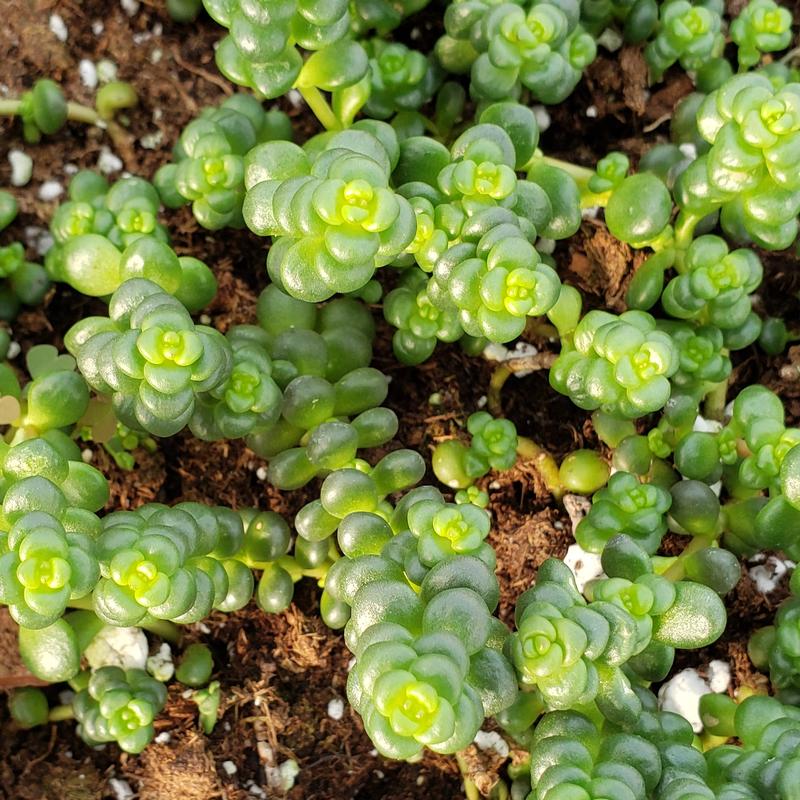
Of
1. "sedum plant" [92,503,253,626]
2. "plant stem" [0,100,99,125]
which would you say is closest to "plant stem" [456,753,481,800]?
"sedum plant" [92,503,253,626]

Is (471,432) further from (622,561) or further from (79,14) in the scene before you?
(79,14)

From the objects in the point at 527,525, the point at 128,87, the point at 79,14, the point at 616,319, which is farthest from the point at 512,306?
the point at 79,14

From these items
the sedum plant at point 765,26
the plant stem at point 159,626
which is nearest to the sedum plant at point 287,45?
the sedum plant at point 765,26

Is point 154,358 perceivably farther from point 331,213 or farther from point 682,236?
point 682,236

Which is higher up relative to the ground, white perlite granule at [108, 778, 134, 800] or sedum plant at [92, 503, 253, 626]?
sedum plant at [92, 503, 253, 626]

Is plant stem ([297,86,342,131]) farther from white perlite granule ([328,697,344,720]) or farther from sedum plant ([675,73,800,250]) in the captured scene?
white perlite granule ([328,697,344,720])

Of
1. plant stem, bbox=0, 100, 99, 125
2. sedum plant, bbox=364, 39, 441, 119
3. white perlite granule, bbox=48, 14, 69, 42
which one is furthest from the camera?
white perlite granule, bbox=48, 14, 69, 42
